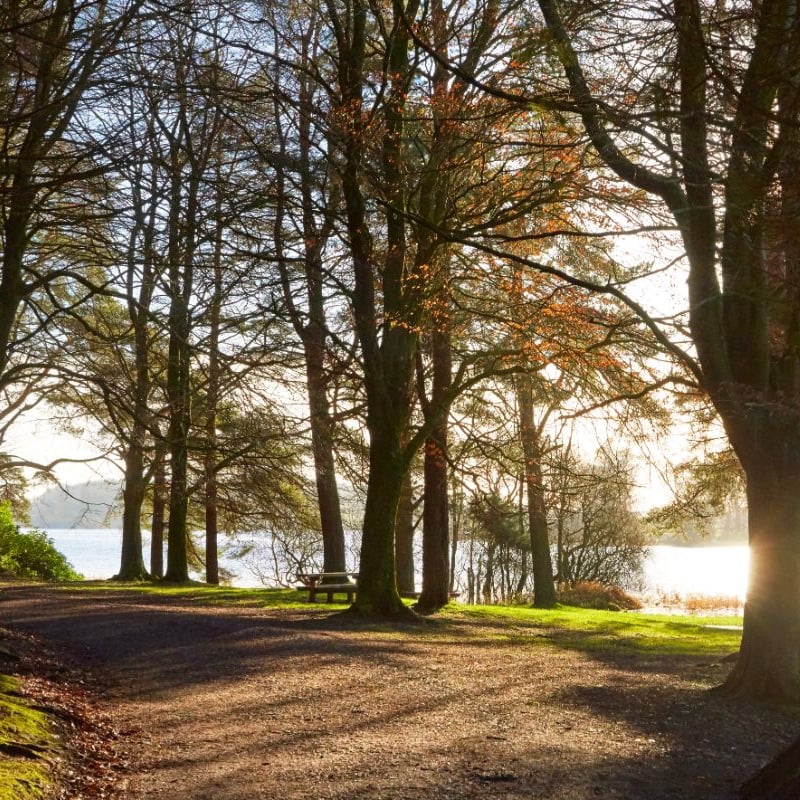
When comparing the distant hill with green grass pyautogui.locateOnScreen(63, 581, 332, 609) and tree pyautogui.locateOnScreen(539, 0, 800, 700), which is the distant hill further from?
→ tree pyautogui.locateOnScreen(539, 0, 800, 700)

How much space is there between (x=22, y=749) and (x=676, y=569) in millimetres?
73839

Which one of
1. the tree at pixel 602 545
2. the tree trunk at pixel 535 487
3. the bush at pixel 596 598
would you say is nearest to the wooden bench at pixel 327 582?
the tree trunk at pixel 535 487

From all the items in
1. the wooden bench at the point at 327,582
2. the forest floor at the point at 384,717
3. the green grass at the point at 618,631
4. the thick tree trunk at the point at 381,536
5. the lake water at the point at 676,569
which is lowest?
the lake water at the point at 676,569

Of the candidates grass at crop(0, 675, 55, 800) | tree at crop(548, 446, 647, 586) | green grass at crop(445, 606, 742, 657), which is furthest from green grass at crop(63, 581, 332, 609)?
tree at crop(548, 446, 647, 586)

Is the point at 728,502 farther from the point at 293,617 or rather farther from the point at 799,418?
the point at 799,418

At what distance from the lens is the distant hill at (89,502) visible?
14852mm

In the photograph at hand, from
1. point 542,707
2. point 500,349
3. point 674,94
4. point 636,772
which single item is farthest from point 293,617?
point 674,94

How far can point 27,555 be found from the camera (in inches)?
974

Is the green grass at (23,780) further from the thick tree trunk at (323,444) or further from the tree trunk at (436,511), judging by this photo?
the tree trunk at (436,511)

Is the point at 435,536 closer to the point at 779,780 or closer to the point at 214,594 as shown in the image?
the point at 214,594

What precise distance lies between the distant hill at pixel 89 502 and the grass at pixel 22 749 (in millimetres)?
4157

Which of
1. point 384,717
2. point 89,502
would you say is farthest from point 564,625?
point 384,717

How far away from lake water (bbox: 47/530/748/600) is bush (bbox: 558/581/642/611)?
3676mm

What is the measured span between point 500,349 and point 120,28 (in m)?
9.37
